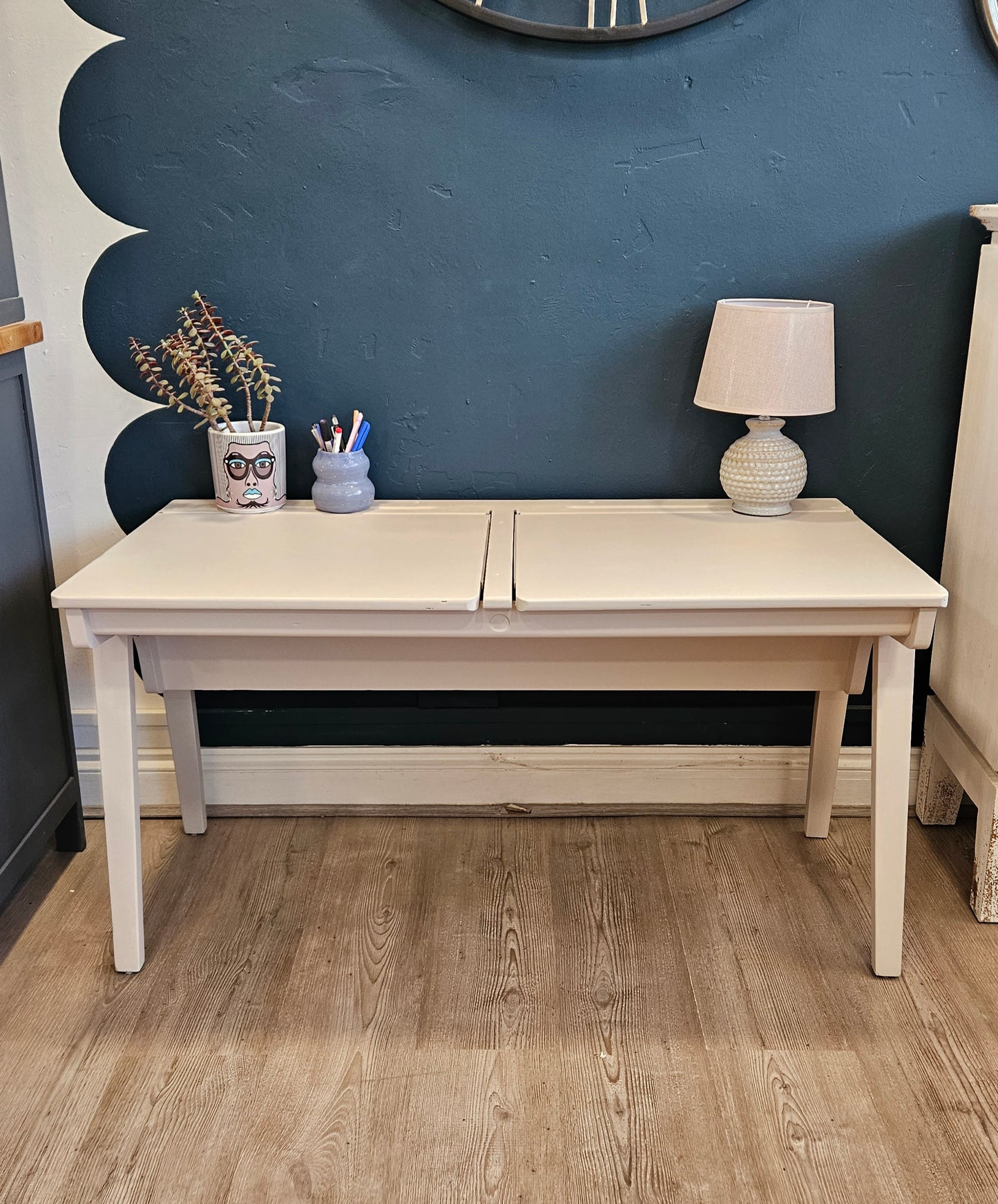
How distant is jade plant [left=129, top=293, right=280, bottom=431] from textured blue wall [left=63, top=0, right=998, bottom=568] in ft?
0.15

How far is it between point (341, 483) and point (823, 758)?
1.05 meters

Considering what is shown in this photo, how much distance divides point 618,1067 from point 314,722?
94 centimetres

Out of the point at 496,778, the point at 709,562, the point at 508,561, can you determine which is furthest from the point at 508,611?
the point at 496,778

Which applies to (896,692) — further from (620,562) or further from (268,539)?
(268,539)

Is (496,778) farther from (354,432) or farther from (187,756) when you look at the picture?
(354,432)

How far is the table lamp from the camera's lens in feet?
5.48

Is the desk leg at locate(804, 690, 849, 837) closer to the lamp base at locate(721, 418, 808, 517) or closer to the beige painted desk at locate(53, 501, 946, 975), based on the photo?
the beige painted desk at locate(53, 501, 946, 975)

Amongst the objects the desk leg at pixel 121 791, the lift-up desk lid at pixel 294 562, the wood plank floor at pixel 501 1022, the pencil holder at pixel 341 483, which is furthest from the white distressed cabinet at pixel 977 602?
the desk leg at pixel 121 791

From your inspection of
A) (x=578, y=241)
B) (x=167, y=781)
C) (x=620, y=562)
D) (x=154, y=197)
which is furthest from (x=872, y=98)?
(x=167, y=781)

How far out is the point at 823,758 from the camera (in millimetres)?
2004

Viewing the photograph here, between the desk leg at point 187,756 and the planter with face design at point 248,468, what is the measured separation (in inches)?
15.5

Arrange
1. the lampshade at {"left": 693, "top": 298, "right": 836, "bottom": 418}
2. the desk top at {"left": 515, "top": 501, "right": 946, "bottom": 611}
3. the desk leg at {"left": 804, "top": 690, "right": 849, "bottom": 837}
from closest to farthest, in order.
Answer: the desk top at {"left": 515, "top": 501, "right": 946, "bottom": 611}
the lampshade at {"left": 693, "top": 298, "right": 836, "bottom": 418}
the desk leg at {"left": 804, "top": 690, "right": 849, "bottom": 837}

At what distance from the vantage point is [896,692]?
5.13 feet

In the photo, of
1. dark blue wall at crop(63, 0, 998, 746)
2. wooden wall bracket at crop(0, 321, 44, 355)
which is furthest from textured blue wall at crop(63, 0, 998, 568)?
wooden wall bracket at crop(0, 321, 44, 355)
